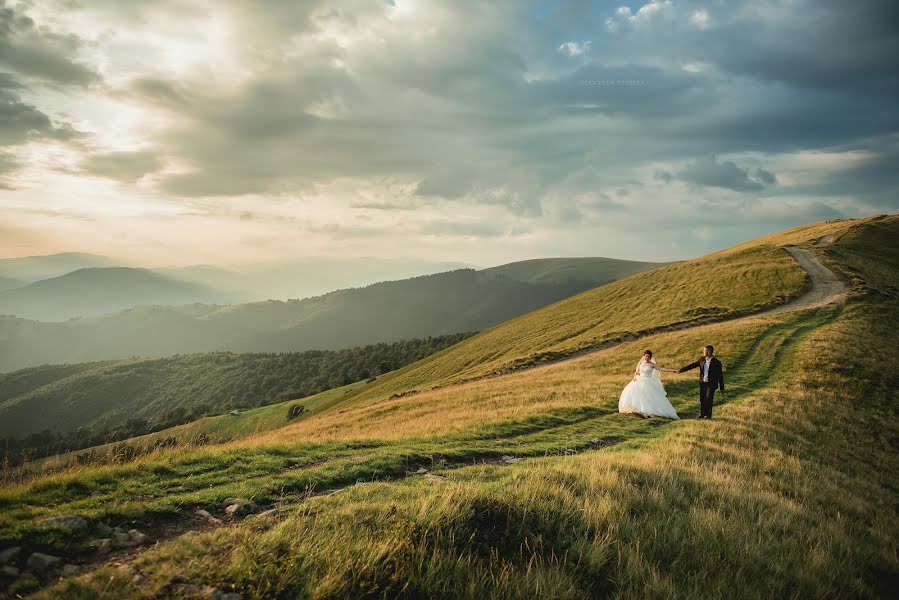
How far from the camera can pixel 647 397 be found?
2020cm

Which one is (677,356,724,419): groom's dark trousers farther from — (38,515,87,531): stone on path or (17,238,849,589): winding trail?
(38,515,87,531): stone on path

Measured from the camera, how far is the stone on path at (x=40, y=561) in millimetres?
5082

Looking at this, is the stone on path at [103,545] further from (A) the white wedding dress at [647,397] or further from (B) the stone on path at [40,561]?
(A) the white wedding dress at [647,397]

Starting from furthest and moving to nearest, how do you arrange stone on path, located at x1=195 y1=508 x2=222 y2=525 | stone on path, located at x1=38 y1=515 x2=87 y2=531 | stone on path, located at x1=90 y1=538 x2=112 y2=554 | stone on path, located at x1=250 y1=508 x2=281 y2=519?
stone on path, located at x1=195 y1=508 x2=222 y2=525, stone on path, located at x1=250 y1=508 x2=281 y2=519, stone on path, located at x1=38 y1=515 x2=87 y2=531, stone on path, located at x1=90 y1=538 x2=112 y2=554

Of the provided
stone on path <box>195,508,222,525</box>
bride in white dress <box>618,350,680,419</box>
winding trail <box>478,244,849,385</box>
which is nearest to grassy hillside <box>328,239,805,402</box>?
winding trail <box>478,244,849,385</box>

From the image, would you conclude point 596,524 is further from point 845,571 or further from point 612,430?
point 612,430

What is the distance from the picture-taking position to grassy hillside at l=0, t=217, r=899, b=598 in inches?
186

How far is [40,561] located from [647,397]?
68.5 ft

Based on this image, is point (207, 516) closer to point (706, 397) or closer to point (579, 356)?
point (706, 397)

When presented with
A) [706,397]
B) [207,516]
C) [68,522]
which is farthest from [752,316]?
[68,522]

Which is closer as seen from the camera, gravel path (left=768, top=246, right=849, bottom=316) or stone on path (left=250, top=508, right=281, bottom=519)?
stone on path (left=250, top=508, right=281, bottom=519)

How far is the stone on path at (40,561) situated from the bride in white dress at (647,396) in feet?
67.3

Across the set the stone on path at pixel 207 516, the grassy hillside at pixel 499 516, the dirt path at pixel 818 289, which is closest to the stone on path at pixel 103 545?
the grassy hillside at pixel 499 516

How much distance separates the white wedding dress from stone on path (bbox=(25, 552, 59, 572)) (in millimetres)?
20517
